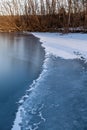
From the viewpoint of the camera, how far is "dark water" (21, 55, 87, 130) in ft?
16.6

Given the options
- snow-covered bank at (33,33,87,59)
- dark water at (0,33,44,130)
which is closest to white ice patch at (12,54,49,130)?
dark water at (0,33,44,130)

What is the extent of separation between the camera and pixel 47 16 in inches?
1535

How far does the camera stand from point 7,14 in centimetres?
4859

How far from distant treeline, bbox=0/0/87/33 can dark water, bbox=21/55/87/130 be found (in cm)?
2172

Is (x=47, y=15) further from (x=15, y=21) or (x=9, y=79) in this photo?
(x=9, y=79)

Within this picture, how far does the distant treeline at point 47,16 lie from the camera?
35312 mm

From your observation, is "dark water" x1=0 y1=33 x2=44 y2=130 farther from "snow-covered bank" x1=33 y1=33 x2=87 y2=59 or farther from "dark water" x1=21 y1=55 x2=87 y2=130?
"snow-covered bank" x1=33 y1=33 x2=87 y2=59

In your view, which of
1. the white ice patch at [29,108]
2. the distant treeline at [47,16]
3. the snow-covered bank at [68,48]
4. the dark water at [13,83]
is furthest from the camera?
the distant treeline at [47,16]

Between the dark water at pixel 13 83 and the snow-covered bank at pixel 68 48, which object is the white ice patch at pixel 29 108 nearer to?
the dark water at pixel 13 83

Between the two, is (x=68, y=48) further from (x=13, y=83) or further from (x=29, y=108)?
(x=29, y=108)

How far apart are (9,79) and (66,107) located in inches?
117

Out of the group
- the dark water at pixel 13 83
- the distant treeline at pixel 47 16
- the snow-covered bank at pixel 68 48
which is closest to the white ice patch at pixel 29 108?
the dark water at pixel 13 83

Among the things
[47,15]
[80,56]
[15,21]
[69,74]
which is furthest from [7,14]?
[69,74]

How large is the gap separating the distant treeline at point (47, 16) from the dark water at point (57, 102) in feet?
71.2
